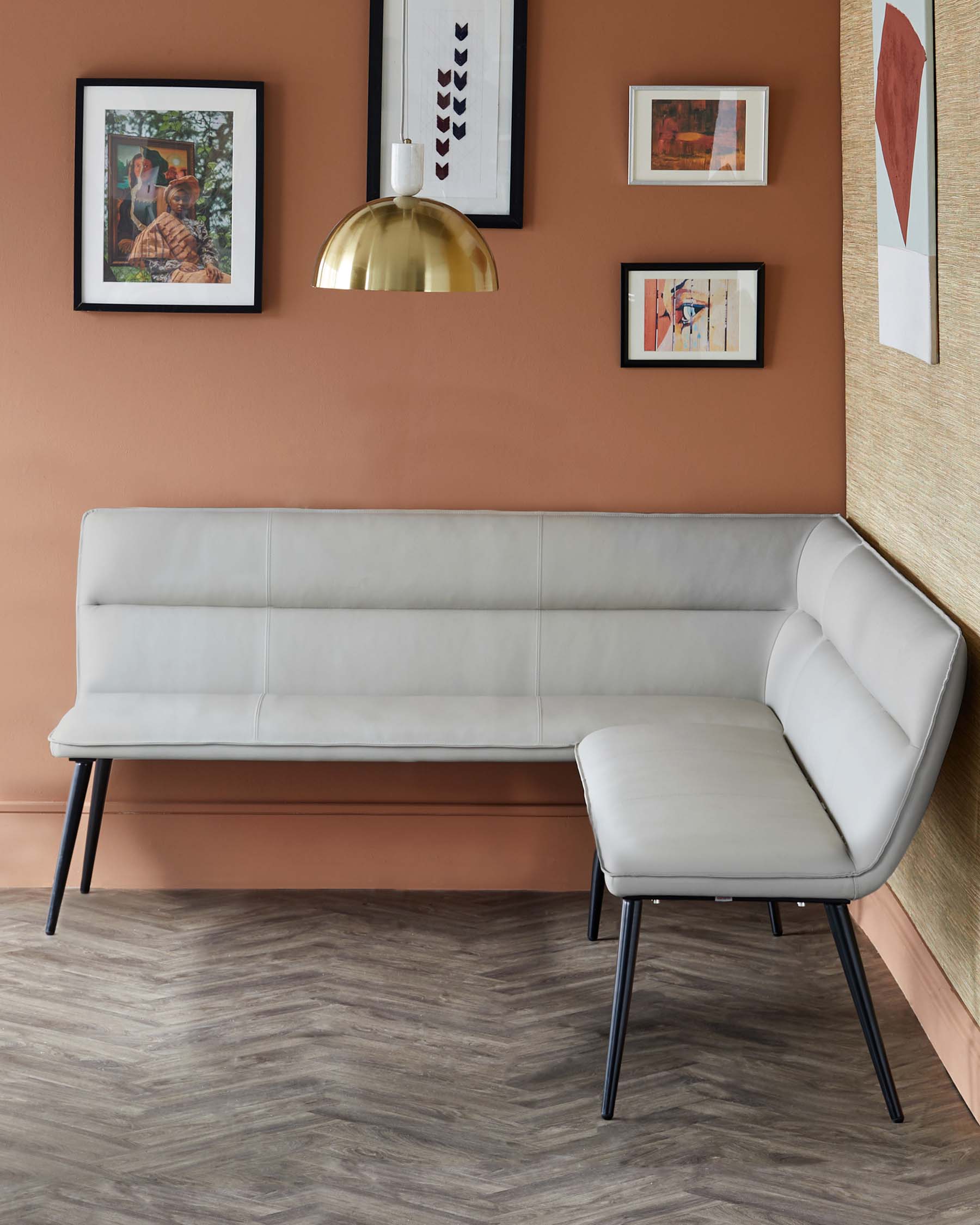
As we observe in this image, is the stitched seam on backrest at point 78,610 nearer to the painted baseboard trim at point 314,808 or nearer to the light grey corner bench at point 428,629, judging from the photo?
the light grey corner bench at point 428,629

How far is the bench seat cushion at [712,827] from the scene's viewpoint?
2.51 m

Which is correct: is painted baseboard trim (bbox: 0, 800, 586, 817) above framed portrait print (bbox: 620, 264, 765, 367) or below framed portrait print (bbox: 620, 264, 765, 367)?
below

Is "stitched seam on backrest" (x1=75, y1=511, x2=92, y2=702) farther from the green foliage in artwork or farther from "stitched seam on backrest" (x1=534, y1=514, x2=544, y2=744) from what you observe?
"stitched seam on backrest" (x1=534, y1=514, x2=544, y2=744)

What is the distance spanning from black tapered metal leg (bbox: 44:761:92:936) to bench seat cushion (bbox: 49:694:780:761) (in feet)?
0.30

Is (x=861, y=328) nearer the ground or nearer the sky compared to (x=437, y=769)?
nearer the sky

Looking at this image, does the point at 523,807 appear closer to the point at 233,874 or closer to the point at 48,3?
the point at 233,874

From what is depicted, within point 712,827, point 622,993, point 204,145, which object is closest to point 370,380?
point 204,145

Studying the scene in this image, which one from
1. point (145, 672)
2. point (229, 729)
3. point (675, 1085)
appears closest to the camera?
point (675, 1085)

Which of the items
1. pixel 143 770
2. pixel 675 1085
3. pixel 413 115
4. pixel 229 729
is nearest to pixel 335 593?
pixel 229 729

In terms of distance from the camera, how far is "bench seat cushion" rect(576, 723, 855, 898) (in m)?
2.51

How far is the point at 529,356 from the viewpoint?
3.54 metres

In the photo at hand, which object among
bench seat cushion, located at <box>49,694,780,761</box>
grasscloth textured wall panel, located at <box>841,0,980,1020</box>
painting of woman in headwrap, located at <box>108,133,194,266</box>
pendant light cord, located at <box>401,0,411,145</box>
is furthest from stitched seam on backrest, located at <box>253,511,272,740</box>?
grasscloth textured wall panel, located at <box>841,0,980,1020</box>

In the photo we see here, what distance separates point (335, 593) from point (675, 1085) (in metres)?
1.50

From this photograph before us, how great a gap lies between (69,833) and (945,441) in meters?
2.23
